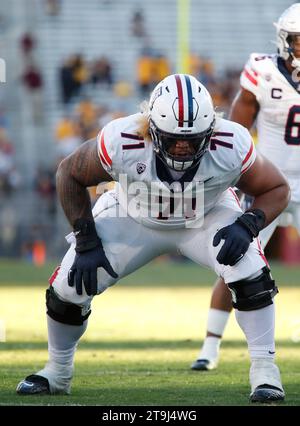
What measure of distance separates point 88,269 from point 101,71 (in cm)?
1572

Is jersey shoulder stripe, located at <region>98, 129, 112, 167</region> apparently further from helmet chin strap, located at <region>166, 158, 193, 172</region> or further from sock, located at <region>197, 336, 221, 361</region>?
sock, located at <region>197, 336, 221, 361</region>

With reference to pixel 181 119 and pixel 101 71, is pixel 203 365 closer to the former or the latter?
pixel 181 119

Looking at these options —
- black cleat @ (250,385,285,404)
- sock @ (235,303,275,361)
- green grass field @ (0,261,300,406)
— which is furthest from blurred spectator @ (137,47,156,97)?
black cleat @ (250,385,285,404)

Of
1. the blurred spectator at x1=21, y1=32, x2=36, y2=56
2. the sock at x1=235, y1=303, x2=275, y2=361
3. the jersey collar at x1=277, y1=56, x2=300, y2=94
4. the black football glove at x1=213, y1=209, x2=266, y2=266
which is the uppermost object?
the blurred spectator at x1=21, y1=32, x2=36, y2=56

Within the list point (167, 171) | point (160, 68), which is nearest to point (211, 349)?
point (167, 171)

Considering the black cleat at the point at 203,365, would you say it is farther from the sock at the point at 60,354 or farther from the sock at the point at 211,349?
the sock at the point at 60,354

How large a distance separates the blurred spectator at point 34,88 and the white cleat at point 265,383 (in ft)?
51.7

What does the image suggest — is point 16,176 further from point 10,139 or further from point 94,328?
point 94,328

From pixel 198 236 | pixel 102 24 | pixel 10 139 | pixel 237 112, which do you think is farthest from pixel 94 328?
pixel 102 24

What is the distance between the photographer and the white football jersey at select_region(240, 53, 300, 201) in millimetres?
6551

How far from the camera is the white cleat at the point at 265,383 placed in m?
4.85

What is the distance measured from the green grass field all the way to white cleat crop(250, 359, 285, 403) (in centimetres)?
7

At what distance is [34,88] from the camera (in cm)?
2030

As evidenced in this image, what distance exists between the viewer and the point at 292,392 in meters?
5.25
